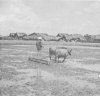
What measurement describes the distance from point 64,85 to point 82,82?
1.10 m

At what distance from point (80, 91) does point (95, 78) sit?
8.49 ft

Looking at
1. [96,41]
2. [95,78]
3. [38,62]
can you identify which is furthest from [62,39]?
[95,78]

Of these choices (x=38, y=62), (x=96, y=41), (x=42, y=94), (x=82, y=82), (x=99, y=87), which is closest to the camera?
(x=42, y=94)

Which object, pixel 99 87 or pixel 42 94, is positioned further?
pixel 99 87

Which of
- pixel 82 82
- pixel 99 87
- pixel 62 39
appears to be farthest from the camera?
pixel 62 39

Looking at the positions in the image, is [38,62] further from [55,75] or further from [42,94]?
[42,94]

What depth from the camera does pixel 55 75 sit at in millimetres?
9680

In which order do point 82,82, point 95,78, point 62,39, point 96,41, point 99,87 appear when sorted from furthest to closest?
1. point 62,39
2. point 96,41
3. point 95,78
4. point 82,82
5. point 99,87

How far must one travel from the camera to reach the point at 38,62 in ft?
45.0

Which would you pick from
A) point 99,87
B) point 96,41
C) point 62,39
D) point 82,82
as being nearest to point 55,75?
point 82,82

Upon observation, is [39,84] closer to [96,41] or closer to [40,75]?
[40,75]

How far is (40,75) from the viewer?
9.61 metres

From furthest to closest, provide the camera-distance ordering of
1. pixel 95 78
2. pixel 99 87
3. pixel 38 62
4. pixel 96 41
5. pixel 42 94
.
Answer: pixel 96 41
pixel 38 62
pixel 95 78
pixel 99 87
pixel 42 94

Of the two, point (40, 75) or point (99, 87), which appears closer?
point (99, 87)
